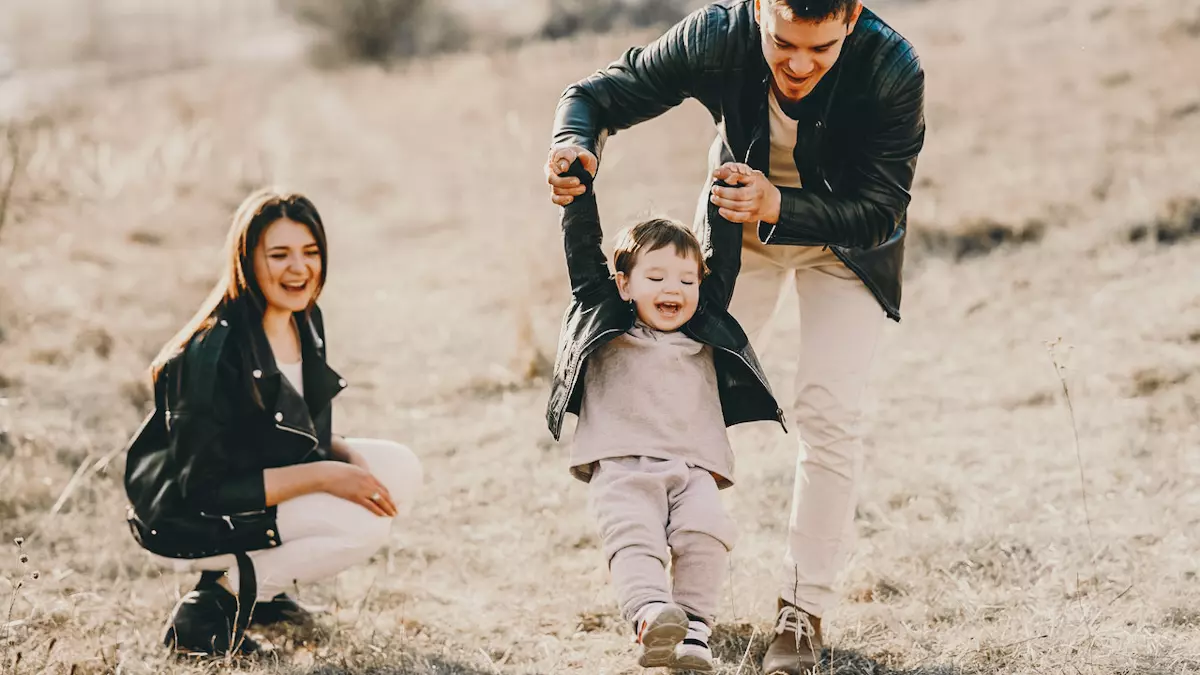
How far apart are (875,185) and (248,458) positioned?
82.9 inches

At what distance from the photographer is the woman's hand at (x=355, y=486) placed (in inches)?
156

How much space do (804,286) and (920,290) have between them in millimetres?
5297

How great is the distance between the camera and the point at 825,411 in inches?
145

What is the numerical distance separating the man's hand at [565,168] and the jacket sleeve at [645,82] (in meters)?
0.13

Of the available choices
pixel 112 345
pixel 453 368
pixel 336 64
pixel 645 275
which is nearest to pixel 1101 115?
pixel 453 368

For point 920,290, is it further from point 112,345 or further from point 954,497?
point 112,345

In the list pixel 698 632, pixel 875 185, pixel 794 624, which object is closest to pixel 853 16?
pixel 875 185

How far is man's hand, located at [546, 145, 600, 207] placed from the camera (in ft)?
10.7

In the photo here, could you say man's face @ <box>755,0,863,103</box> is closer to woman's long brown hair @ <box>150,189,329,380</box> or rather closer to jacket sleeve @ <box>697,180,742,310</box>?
jacket sleeve @ <box>697,180,742,310</box>

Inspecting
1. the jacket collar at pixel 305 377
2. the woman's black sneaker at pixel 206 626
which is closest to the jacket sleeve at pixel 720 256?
the jacket collar at pixel 305 377

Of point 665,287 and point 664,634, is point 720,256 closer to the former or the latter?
point 665,287

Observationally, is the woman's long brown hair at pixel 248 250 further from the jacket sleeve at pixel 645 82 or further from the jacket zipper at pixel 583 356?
the jacket zipper at pixel 583 356

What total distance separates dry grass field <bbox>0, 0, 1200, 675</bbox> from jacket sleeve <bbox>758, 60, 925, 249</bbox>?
83 cm

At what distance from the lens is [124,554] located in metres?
4.93
